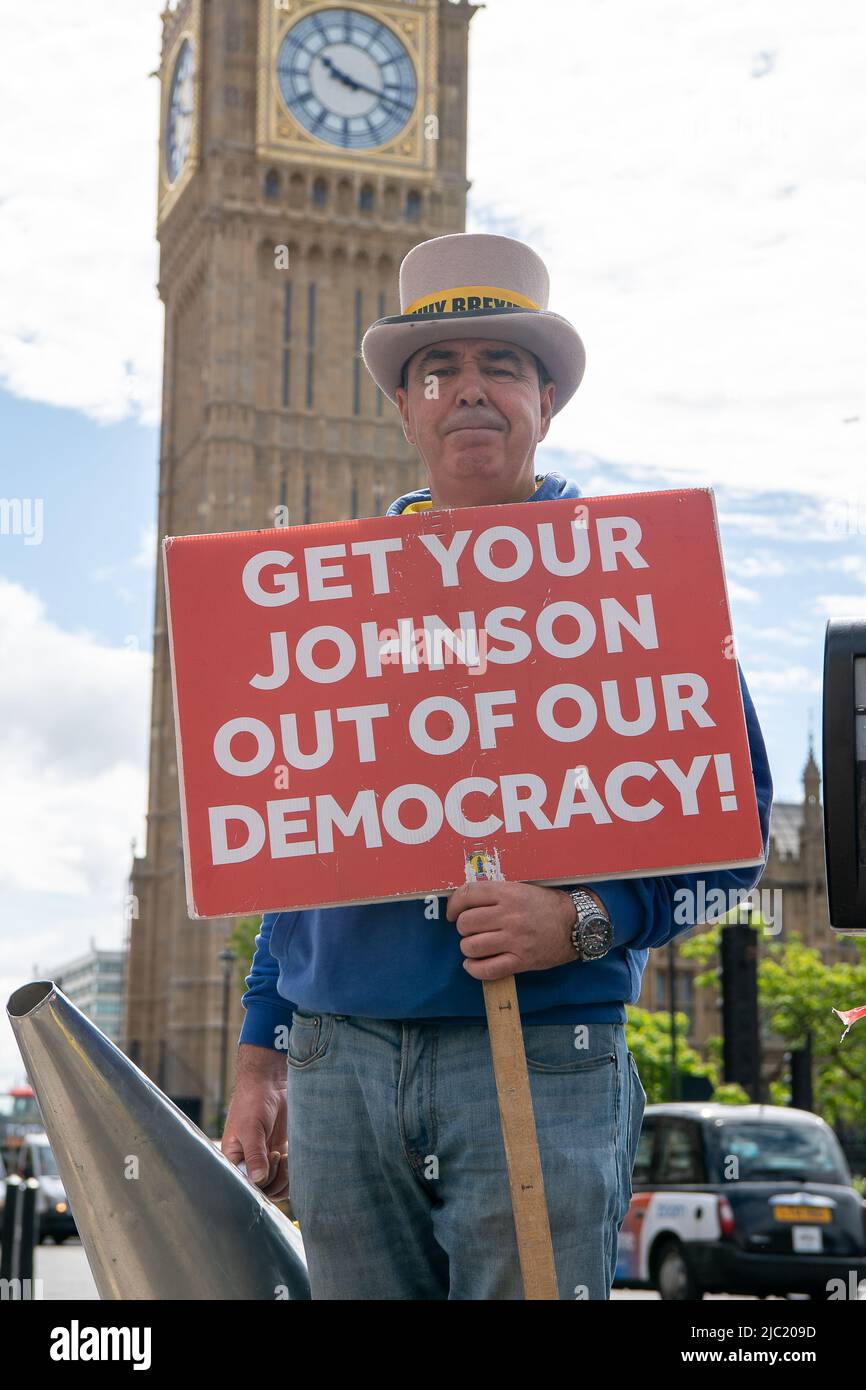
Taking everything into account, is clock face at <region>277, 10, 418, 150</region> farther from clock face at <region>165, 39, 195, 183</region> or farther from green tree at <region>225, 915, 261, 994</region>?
green tree at <region>225, 915, 261, 994</region>

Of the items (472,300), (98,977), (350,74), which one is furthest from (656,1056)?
(98,977)

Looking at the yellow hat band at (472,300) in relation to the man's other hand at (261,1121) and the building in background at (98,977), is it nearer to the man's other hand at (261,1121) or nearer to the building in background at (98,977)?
the man's other hand at (261,1121)

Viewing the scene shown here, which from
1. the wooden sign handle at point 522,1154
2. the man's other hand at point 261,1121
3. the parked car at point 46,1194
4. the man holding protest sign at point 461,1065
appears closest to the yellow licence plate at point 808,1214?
the parked car at point 46,1194

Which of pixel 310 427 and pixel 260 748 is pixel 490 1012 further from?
pixel 310 427

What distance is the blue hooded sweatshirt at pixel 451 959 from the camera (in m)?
2.61

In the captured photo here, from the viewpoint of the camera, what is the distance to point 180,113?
57.4m

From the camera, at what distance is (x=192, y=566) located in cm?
278

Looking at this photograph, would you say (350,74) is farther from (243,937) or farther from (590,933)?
(590,933)

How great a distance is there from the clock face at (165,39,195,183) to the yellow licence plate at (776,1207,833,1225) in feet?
161

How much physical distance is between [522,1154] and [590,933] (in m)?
0.31

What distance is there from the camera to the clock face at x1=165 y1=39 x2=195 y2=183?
2216 inches

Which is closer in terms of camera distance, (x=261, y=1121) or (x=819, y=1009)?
(x=261, y=1121)

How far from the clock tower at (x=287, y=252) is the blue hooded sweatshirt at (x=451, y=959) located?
166 feet
